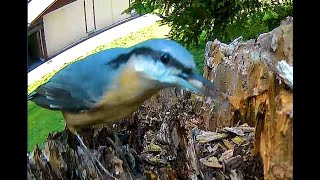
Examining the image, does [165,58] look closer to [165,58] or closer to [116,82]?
[165,58]

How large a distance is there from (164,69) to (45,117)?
26 cm

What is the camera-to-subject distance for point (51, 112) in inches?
41.2

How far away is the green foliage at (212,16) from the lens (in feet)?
3.51

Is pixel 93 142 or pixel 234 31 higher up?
pixel 234 31

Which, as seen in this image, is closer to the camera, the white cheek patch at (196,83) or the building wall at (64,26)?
the white cheek patch at (196,83)

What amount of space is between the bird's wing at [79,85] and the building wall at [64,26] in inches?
3.5

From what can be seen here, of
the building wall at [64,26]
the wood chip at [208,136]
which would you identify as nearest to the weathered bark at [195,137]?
the wood chip at [208,136]

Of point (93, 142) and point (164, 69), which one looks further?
point (93, 142)

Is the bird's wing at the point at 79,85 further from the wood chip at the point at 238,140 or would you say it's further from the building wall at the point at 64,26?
the wood chip at the point at 238,140

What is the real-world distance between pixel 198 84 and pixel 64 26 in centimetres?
31
